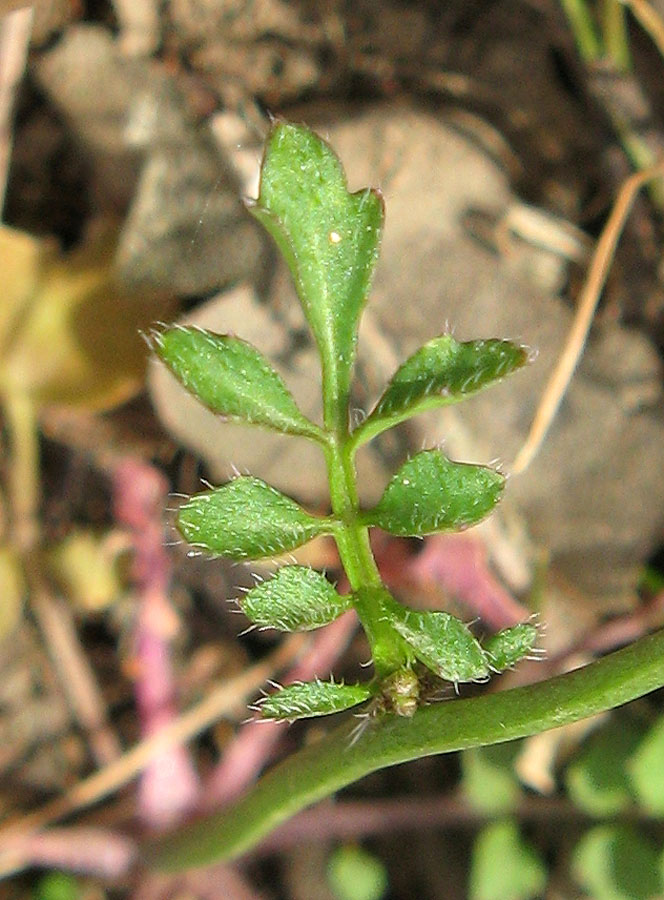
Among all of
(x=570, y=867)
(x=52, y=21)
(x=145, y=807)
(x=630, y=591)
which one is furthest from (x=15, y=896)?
(x=52, y=21)

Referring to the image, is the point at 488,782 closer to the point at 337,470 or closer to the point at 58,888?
the point at 58,888

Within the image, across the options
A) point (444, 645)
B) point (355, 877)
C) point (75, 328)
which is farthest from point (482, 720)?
point (75, 328)

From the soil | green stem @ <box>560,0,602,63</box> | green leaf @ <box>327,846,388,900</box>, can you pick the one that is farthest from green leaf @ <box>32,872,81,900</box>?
green stem @ <box>560,0,602,63</box>

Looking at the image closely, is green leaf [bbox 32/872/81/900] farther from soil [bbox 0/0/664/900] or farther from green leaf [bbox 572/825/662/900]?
green leaf [bbox 572/825/662/900]

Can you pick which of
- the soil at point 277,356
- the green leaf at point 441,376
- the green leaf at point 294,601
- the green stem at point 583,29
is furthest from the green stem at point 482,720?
the green stem at point 583,29

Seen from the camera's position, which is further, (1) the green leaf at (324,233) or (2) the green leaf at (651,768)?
(2) the green leaf at (651,768)

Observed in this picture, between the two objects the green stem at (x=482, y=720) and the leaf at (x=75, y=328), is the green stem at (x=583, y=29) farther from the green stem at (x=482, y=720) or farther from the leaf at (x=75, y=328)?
the green stem at (x=482, y=720)
